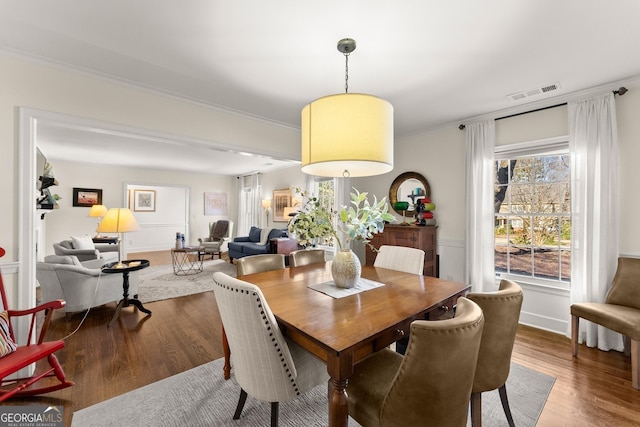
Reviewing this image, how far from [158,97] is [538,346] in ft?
14.8

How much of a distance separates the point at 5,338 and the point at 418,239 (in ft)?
12.5

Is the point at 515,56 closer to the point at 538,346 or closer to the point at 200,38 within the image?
the point at 200,38

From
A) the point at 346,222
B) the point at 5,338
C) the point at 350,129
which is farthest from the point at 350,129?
the point at 5,338

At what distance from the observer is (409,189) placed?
4.22 m

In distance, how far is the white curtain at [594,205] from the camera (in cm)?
255

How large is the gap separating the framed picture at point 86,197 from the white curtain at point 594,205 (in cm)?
932

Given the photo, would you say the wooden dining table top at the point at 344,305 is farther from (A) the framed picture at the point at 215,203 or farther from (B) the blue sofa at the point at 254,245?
(A) the framed picture at the point at 215,203

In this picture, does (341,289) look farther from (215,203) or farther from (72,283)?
(215,203)

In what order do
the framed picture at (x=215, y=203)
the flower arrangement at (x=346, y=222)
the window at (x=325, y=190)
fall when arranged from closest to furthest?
1. the flower arrangement at (x=346, y=222)
2. the window at (x=325, y=190)
3. the framed picture at (x=215, y=203)

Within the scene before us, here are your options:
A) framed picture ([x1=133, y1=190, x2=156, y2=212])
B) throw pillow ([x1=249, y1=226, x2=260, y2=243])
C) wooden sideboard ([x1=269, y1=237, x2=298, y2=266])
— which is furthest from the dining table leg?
framed picture ([x1=133, y1=190, x2=156, y2=212])

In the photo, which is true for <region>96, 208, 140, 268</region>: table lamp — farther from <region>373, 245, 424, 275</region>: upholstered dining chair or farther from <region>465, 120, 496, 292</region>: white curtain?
<region>465, 120, 496, 292</region>: white curtain

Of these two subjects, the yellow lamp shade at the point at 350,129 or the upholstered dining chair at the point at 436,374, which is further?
the yellow lamp shade at the point at 350,129

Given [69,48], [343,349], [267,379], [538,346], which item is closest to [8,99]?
[69,48]

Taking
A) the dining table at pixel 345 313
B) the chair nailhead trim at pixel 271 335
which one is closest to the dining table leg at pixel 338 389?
the dining table at pixel 345 313
